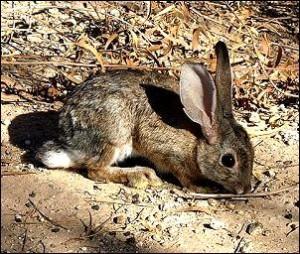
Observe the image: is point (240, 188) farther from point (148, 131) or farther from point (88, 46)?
point (88, 46)

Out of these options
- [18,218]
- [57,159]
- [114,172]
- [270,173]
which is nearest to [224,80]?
[270,173]

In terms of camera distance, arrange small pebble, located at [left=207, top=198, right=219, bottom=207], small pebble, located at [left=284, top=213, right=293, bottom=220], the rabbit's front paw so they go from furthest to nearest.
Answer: the rabbit's front paw < small pebble, located at [left=207, top=198, right=219, bottom=207] < small pebble, located at [left=284, top=213, right=293, bottom=220]

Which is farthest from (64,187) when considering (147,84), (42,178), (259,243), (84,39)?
(84,39)

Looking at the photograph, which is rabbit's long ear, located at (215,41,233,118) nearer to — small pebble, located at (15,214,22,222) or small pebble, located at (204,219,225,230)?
small pebble, located at (204,219,225,230)

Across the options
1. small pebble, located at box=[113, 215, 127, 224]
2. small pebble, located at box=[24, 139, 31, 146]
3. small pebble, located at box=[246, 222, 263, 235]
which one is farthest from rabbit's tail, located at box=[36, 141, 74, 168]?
small pebble, located at box=[246, 222, 263, 235]

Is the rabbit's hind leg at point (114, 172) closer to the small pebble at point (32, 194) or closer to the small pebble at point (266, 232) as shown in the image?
the small pebble at point (32, 194)

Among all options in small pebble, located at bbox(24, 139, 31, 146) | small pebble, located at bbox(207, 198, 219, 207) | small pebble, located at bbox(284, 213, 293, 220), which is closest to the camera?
small pebble, located at bbox(284, 213, 293, 220)
